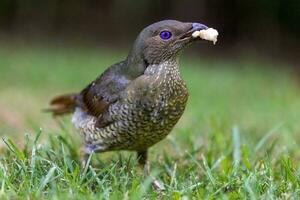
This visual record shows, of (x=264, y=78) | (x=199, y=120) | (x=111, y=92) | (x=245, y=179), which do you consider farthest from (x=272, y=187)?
(x=264, y=78)

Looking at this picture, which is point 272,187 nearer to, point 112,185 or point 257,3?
point 112,185

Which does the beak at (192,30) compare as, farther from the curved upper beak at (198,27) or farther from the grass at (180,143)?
the grass at (180,143)

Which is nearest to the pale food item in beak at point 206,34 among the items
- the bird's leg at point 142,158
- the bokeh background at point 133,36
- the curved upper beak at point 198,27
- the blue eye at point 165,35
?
the curved upper beak at point 198,27

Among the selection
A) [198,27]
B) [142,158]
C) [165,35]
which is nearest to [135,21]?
[142,158]

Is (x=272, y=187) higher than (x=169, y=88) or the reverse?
the reverse

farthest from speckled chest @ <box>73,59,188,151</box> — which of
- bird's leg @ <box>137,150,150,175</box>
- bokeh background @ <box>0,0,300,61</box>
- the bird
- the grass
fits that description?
bokeh background @ <box>0,0,300,61</box>

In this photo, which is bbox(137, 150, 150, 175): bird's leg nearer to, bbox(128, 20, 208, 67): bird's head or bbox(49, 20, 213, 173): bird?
bbox(49, 20, 213, 173): bird

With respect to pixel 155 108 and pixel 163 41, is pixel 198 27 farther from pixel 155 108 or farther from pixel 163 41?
pixel 155 108

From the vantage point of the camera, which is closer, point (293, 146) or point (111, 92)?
point (111, 92)

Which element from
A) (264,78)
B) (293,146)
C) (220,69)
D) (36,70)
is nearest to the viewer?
(293,146)
